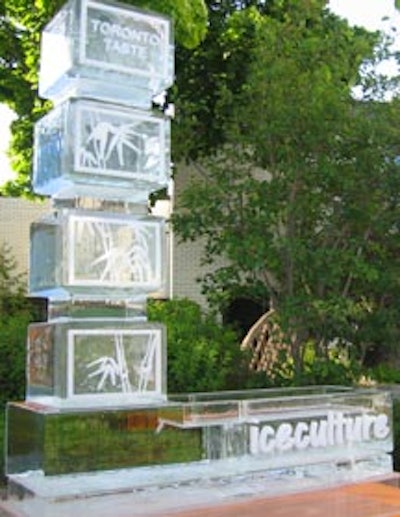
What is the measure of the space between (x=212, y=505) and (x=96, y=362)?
1.02m

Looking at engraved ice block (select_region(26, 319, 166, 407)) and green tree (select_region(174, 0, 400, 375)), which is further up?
green tree (select_region(174, 0, 400, 375))

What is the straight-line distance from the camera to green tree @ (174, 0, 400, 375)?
8.71 m

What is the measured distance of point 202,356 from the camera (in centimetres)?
969

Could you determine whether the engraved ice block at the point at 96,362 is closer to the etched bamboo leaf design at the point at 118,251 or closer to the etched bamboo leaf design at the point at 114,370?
the etched bamboo leaf design at the point at 114,370

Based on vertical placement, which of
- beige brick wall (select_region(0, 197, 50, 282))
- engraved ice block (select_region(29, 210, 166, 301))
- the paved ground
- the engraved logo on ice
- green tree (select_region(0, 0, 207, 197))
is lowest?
the paved ground

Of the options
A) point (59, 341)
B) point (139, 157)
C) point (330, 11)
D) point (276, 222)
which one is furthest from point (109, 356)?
point (330, 11)

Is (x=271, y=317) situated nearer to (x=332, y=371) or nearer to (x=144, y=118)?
(x=332, y=371)

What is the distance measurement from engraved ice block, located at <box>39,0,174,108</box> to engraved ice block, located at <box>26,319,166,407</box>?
1386 millimetres

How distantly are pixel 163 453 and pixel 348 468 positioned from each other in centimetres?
131

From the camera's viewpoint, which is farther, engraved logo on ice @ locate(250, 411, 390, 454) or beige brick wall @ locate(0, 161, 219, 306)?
beige brick wall @ locate(0, 161, 219, 306)

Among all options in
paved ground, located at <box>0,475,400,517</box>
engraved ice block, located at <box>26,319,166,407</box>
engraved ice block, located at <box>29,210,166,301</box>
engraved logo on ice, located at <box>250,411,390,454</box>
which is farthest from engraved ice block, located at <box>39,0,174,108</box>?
paved ground, located at <box>0,475,400,517</box>

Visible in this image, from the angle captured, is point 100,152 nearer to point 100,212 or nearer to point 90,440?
point 100,212

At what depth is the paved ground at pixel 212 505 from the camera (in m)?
4.23

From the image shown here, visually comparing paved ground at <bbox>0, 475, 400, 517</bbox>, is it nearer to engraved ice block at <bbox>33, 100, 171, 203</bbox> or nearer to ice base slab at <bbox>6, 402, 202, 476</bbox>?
ice base slab at <bbox>6, 402, 202, 476</bbox>
